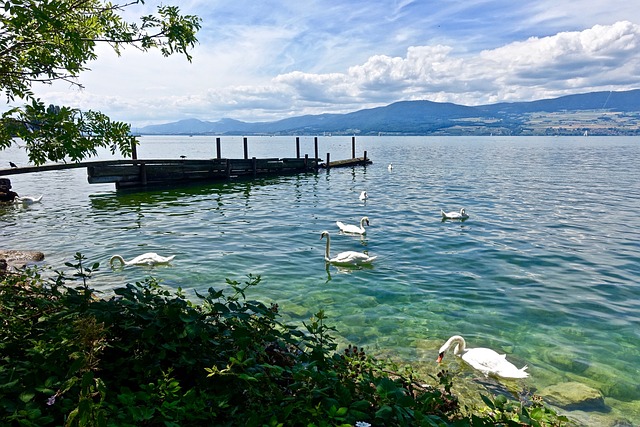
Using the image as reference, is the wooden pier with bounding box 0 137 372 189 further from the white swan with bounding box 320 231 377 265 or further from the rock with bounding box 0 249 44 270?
→ the white swan with bounding box 320 231 377 265

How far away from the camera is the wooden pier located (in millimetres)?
27469

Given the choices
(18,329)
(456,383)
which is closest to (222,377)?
(18,329)

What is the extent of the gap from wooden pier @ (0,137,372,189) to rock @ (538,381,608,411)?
23.9 m

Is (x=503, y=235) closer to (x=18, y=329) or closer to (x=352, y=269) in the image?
(x=352, y=269)

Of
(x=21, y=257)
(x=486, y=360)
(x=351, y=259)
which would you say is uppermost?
(x=21, y=257)

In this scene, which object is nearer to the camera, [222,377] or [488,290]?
[222,377]

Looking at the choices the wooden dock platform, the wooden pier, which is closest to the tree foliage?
the wooden pier

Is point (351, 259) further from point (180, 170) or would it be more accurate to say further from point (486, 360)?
point (180, 170)

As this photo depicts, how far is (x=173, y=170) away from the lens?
32.7 metres

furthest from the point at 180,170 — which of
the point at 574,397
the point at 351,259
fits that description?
the point at 574,397

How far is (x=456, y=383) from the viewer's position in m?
7.00

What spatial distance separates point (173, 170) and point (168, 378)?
3117 cm

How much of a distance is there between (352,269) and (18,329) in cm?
1009

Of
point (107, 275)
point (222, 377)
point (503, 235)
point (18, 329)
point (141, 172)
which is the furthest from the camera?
point (141, 172)
